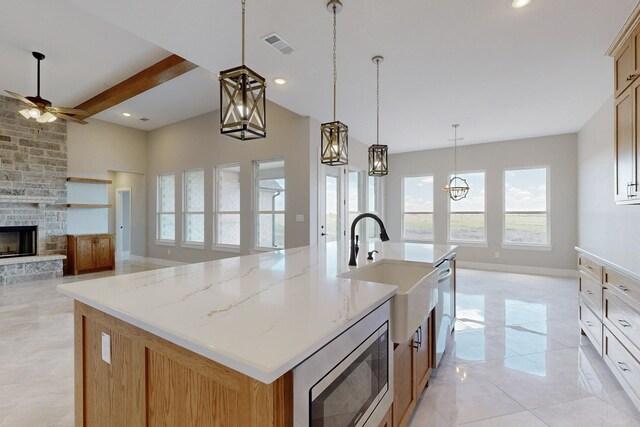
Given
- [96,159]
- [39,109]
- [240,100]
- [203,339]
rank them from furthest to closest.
Answer: [96,159] → [39,109] → [240,100] → [203,339]

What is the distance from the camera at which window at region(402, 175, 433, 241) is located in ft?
24.7

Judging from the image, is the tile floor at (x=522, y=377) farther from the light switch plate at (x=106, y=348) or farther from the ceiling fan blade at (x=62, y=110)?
the ceiling fan blade at (x=62, y=110)

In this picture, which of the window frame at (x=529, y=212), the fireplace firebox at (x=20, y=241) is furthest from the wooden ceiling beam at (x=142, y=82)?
the window frame at (x=529, y=212)

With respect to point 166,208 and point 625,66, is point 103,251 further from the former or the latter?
point 625,66

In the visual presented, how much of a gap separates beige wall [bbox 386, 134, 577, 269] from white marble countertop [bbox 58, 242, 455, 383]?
6.17 metres

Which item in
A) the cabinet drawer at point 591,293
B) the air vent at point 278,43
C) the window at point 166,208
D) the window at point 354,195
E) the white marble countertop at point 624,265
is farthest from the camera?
the window at point 166,208

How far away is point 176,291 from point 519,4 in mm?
2998

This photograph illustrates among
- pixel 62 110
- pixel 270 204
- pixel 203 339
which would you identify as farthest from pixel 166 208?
Answer: pixel 203 339

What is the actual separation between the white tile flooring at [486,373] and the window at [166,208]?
3377 mm

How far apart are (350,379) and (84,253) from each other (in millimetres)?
7347

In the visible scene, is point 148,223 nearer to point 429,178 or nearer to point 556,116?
point 429,178

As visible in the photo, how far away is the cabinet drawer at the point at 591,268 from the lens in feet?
8.12

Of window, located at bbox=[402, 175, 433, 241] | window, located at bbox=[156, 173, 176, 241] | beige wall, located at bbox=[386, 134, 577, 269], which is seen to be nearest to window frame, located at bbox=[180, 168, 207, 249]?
window, located at bbox=[156, 173, 176, 241]

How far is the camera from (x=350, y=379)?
98 cm
